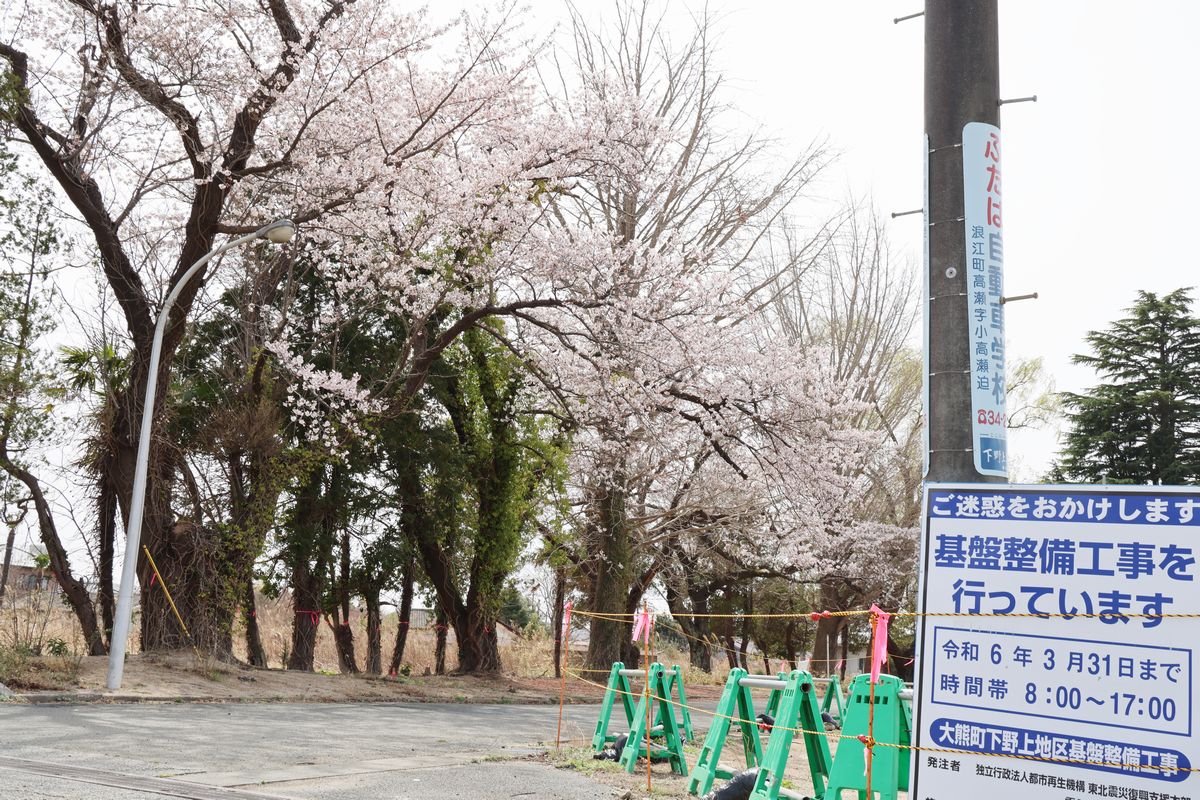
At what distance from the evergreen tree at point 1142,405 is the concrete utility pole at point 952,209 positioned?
32152 millimetres

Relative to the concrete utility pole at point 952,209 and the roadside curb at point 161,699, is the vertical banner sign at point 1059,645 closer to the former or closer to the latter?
the concrete utility pole at point 952,209

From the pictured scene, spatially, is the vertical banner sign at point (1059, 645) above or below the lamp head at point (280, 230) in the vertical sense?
below

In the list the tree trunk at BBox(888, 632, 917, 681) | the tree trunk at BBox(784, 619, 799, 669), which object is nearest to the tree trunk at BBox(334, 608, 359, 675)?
the tree trunk at BBox(888, 632, 917, 681)

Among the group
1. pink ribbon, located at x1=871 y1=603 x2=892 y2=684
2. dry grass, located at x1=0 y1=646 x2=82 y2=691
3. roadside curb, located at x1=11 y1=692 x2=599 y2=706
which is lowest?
roadside curb, located at x1=11 y1=692 x2=599 y2=706

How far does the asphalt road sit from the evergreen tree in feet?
90.9

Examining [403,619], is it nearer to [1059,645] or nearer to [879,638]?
[879,638]

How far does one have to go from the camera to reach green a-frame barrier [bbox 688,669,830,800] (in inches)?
259

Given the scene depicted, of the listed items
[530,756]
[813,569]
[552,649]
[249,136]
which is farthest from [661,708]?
[552,649]

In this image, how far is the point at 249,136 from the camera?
16.6 metres

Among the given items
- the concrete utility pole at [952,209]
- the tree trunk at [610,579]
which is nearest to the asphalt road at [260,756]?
the concrete utility pole at [952,209]

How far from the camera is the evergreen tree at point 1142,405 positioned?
33906 mm

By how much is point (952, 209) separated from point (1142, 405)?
33757mm

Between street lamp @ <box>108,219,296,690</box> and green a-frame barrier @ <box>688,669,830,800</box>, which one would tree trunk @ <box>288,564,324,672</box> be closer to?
street lamp @ <box>108,219,296,690</box>

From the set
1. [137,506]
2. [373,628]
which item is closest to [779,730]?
[137,506]
